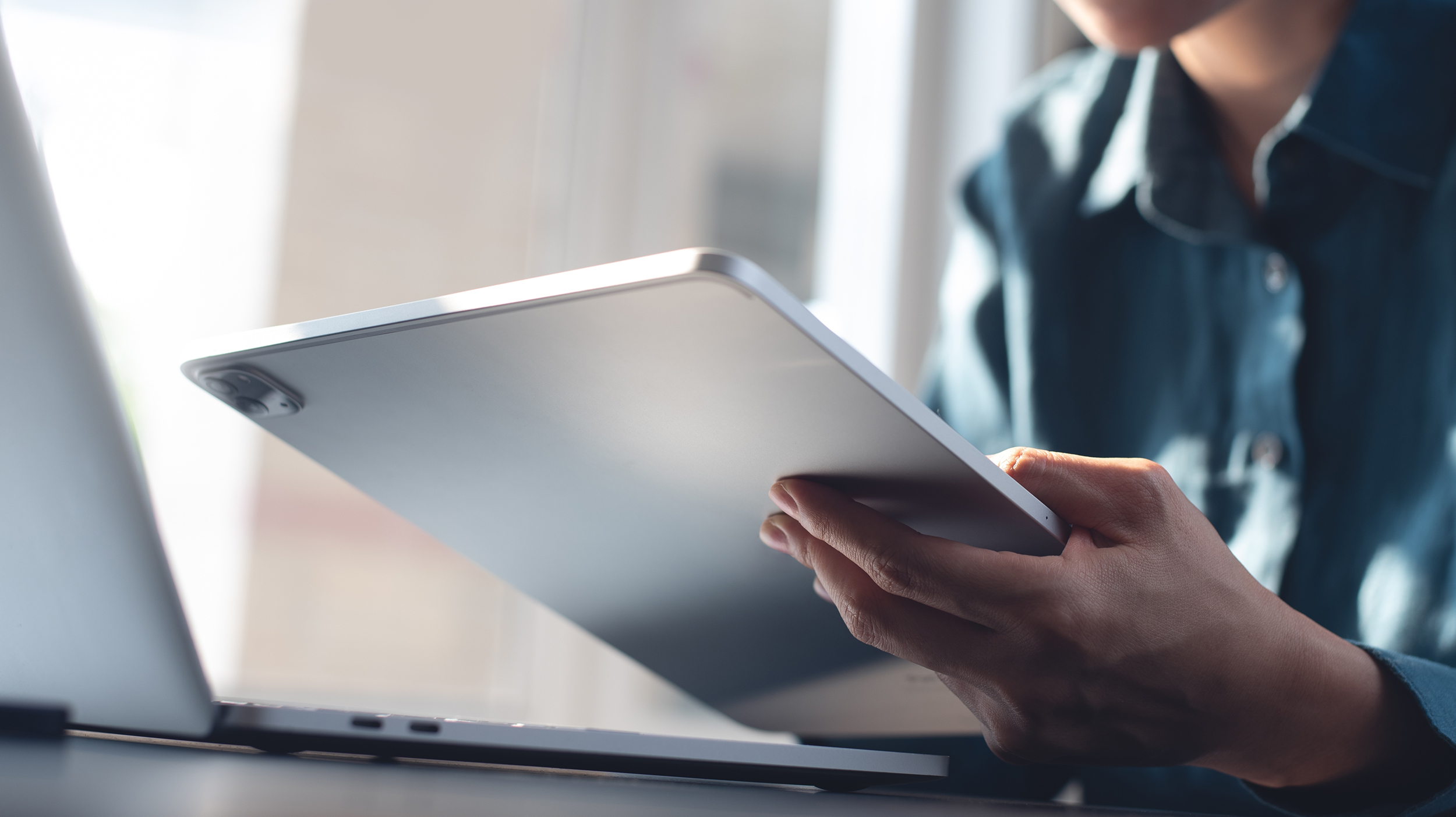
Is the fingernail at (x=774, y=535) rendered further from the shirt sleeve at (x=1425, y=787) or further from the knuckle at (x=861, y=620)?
the shirt sleeve at (x=1425, y=787)

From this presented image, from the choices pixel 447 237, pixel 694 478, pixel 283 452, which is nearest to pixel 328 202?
pixel 447 237

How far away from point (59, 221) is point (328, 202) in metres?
1.11

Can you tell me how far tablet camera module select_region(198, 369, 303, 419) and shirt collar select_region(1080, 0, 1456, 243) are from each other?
0.78m

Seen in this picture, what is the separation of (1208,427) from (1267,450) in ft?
0.23

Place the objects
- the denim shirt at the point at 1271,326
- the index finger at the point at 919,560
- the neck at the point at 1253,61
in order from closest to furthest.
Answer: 1. the index finger at the point at 919,560
2. the denim shirt at the point at 1271,326
3. the neck at the point at 1253,61

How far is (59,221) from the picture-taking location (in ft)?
0.92

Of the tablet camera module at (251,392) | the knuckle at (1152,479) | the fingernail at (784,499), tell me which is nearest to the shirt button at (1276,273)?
the knuckle at (1152,479)

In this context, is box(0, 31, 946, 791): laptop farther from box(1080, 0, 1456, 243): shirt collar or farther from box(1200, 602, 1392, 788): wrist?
box(1080, 0, 1456, 243): shirt collar

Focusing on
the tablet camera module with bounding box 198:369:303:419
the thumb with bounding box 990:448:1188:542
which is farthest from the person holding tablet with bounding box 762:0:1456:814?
the tablet camera module with bounding box 198:369:303:419

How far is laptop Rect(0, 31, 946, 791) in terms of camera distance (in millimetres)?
281

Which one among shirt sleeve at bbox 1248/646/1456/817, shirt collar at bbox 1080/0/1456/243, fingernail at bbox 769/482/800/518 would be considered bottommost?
shirt sleeve at bbox 1248/646/1456/817

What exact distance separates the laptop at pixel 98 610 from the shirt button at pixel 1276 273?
1.97 ft

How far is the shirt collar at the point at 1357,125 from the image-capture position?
799mm

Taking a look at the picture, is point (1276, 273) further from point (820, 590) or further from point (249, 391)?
point (249, 391)
